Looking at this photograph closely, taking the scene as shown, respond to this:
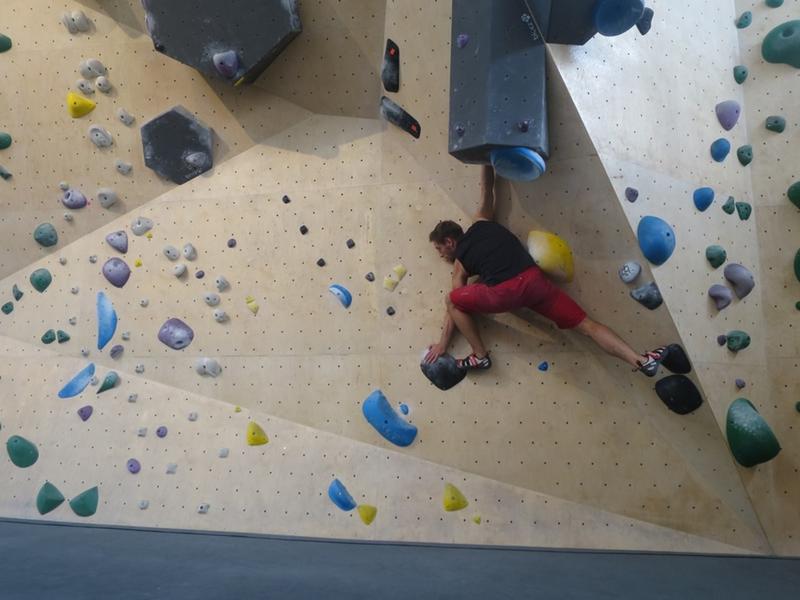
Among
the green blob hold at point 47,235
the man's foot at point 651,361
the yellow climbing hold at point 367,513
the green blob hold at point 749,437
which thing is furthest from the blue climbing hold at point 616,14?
the green blob hold at point 47,235

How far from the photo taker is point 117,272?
3410mm

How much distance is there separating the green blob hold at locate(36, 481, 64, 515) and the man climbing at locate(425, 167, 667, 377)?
79.0 inches

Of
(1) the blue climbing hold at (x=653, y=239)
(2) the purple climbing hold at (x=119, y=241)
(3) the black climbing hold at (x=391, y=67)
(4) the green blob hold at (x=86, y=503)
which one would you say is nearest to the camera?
(1) the blue climbing hold at (x=653, y=239)

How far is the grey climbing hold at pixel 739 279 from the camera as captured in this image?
2.74 metres

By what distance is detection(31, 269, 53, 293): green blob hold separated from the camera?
3.51 metres

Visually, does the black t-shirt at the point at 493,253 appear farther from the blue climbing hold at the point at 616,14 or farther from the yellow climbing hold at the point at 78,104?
the yellow climbing hold at the point at 78,104

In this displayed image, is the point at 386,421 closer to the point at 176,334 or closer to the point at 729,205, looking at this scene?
the point at 176,334

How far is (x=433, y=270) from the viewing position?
9.78 ft

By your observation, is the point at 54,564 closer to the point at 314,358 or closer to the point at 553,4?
the point at 314,358

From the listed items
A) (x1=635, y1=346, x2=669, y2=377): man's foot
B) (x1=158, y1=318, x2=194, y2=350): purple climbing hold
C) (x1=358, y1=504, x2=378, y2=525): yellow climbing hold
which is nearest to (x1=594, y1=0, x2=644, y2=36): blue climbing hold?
(x1=635, y1=346, x2=669, y2=377): man's foot

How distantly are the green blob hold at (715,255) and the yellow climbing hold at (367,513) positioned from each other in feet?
5.24

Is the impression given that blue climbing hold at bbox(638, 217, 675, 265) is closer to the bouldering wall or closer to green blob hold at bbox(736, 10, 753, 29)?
the bouldering wall

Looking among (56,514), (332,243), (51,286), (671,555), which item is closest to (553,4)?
(332,243)

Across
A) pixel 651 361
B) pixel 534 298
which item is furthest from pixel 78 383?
pixel 651 361
